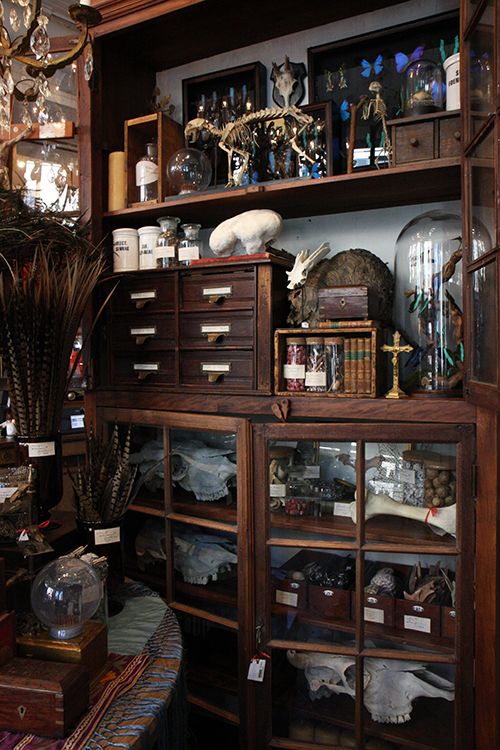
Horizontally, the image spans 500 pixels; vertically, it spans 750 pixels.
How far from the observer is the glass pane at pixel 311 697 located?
1.70 meters

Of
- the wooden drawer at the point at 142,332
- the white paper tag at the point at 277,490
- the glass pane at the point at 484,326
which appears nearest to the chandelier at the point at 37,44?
the wooden drawer at the point at 142,332

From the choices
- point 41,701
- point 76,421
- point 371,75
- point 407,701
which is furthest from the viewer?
point 76,421

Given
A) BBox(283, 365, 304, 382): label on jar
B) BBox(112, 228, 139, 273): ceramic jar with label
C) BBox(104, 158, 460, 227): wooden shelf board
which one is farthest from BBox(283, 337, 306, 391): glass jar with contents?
BBox(112, 228, 139, 273): ceramic jar with label

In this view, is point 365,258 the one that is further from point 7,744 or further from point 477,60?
point 7,744

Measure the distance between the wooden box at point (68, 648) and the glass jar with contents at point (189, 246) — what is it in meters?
1.17

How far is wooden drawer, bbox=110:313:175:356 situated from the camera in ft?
6.31

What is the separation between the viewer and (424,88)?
64.7 inches

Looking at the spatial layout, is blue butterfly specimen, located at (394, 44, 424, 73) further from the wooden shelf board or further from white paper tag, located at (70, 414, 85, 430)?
white paper tag, located at (70, 414, 85, 430)

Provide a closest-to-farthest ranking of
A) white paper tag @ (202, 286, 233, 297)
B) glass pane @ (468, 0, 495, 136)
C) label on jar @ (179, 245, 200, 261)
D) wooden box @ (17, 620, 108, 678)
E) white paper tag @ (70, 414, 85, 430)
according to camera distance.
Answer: wooden box @ (17, 620, 108, 678), glass pane @ (468, 0, 495, 136), white paper tag @ (202, 286, 233, 297), label on jar @ (179, 245, 200, 261), white paper tag @ (70, 414, 85, 430)

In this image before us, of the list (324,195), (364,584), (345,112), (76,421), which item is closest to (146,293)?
(324,195)

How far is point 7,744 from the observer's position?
96cm

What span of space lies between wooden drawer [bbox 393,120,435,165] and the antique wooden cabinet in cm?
2

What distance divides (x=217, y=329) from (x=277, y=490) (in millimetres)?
543

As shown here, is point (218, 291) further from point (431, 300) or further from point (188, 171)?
point (431, 300)
